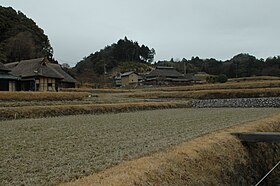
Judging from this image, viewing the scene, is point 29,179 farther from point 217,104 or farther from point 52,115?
point 217,104

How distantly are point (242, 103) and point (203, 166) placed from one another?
2470 cm

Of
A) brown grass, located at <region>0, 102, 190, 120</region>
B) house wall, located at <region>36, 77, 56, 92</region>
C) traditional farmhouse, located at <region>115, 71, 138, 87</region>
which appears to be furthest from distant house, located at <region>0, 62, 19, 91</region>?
traditional farmhouse, located at <region>115, 71, 138, 87</region>

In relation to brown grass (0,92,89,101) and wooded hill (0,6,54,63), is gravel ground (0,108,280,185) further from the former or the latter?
wooded hill (0,6,54,63)

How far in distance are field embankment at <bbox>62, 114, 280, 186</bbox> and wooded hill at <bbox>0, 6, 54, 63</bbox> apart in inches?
1850

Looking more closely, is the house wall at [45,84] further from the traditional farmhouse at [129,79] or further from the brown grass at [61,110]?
the traditional farmhouse at [129,79]

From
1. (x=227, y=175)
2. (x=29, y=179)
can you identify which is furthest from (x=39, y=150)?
(x=227, y=175)

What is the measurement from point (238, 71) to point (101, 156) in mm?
71932

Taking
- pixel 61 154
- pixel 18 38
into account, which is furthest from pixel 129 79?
pixel 61 154

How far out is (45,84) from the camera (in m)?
38.4

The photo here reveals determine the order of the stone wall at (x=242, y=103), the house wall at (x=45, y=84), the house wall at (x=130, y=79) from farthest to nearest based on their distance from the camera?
the house wall at (x=130, y=79), the house wall at (x=45, y=84), the stone wall at (x=242, y=103)

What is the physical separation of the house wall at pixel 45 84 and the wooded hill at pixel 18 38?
1422 centimetres

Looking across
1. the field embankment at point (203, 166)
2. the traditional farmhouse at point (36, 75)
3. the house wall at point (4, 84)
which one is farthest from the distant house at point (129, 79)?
the field embankment at point (203, 166)

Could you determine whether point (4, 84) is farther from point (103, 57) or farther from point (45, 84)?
point (103, 57)

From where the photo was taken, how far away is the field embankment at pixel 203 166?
5199 mm
